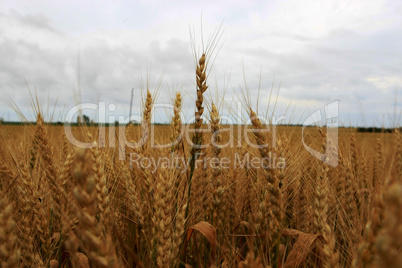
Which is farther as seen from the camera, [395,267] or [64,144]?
[64,144]

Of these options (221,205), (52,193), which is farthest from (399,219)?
(52,193)

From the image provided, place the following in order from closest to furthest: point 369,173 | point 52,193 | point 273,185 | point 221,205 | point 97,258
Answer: point 97,258 < point 273,185 < point 52,193 < point 221,205 < point 369,173

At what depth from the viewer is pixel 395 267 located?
61 centimetres

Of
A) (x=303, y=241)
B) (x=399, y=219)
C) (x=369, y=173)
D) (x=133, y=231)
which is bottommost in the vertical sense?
(x=133, y=231)

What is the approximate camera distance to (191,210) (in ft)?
6.56

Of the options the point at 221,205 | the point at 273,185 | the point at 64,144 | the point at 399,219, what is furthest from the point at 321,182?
the point at 64,144

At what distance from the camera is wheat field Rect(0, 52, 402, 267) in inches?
34.4

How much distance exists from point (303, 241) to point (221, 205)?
2.12 ft

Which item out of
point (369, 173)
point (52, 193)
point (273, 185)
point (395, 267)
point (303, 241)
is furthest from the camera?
point (369, 173)

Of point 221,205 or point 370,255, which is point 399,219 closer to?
point 370,255

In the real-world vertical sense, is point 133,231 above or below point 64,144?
below

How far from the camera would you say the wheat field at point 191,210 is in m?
0.88

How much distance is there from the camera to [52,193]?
175 cm

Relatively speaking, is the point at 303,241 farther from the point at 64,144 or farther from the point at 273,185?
the point at 64,144
